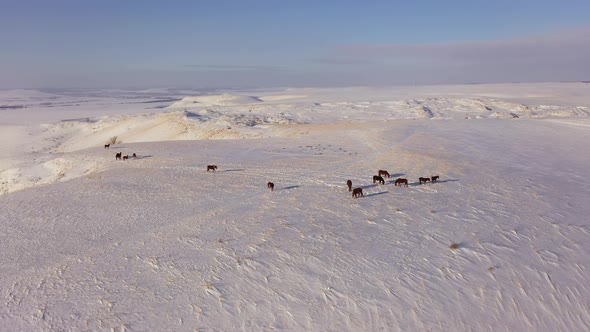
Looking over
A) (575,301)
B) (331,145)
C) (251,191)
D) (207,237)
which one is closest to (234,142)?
(331,145)

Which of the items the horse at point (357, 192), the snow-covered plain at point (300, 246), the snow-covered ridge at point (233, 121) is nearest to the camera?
the snow-covered plain at point (300, 246)

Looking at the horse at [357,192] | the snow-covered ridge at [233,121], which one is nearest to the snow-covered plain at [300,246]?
the horse at [357,192]

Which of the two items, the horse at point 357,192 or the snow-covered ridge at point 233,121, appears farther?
the snow-covered ridge at point 233,121

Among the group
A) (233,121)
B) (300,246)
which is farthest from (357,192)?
(233,121)

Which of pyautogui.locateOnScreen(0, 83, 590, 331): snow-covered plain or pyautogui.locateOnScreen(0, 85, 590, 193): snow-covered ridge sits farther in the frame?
pyautogui.locateOnScreen(0, 85, 590, 193): snow-covered ridge

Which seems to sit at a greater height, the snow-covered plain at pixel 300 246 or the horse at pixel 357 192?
the horse at pixel 357 192

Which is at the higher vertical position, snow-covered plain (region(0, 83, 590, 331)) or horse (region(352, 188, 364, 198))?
horse (region(352, 188, 364, 198))

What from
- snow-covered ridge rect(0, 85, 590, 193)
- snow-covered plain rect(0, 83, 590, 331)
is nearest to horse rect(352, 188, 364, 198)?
snow-covered plain rect(0, 83, 590, 331)

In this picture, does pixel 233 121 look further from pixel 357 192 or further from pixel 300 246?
pixel 300 246

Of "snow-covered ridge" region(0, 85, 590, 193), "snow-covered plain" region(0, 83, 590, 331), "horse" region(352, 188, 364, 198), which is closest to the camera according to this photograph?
"snow-covered plain" region(0, 83, 590, 331)

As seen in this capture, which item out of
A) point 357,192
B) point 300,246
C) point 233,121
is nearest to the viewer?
point 300,246

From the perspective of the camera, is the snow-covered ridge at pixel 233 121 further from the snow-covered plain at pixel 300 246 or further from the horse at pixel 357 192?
the horse at pixel 357 192

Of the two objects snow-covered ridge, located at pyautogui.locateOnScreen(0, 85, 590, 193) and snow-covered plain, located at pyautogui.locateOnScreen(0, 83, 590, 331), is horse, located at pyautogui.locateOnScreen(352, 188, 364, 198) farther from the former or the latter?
snow-covered ridge, located at pyautogui.locateOnScreen(0, 85, 590, 193)

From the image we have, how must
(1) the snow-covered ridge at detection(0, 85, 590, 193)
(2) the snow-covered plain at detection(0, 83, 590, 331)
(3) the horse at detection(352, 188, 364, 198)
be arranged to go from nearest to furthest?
(2) the snow-covered plain at detection(0, 83, 590, 331), (3) the horse at detection(352, 188, 364, 198), (1) the snow-covered ridge at detection(0, 85, 590, 193)
